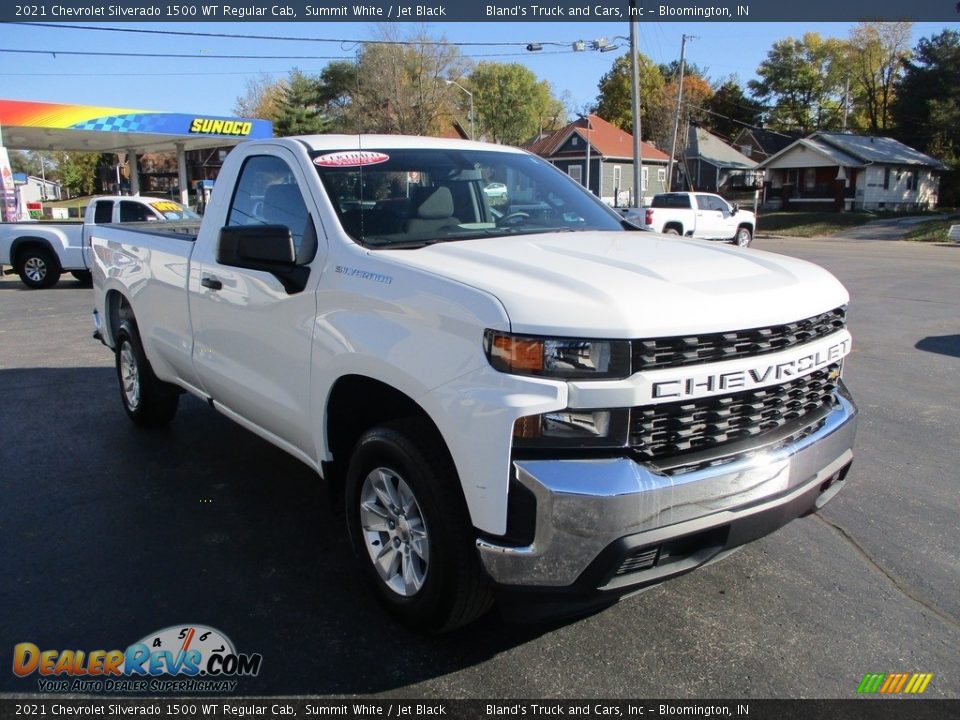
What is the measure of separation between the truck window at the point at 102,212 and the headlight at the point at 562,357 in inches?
618

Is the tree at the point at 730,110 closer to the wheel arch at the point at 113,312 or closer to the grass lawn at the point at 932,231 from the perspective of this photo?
the grass lawn at the point at 932,231

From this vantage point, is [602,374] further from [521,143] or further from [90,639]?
[521,143]

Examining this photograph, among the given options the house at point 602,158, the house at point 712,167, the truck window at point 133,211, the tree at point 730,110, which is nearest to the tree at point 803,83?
the tree at point 730,110

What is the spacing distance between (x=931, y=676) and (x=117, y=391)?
22.2ft

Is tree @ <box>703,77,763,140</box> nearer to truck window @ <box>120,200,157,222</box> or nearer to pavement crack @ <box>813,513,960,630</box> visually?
truck window @ <box>120,200,157,222</box>

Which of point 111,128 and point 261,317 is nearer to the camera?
point 261,317

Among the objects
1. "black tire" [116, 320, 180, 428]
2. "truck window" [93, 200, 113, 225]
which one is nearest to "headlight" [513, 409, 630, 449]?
"black tire" [116, 320, 180, 428]

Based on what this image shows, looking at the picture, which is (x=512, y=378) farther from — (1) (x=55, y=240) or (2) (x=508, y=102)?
(2) (x=508, y=102)

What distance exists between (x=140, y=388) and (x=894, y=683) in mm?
5080

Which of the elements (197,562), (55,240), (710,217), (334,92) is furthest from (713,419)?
(334,92)

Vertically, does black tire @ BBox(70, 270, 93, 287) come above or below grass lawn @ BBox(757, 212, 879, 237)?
below

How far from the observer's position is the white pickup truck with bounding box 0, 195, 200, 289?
15734 millimetres

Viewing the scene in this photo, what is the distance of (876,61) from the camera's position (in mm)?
76625

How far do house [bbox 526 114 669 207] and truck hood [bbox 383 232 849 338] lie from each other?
51.5 metres
